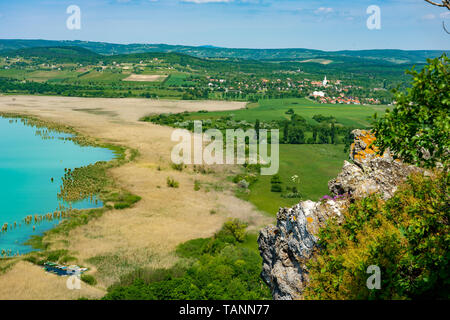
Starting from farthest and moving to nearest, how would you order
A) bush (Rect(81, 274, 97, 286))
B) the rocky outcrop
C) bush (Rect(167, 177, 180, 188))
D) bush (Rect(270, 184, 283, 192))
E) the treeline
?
1. the treeline
2. bush (Rect(270, 184, 283, 192))
3. bush (Rect(167, 177, 180, 188))
4. bush (Rect(81, 274, 97, 286))
5. the rocky outcrop

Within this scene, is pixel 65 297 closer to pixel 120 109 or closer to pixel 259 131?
pixel 259 131

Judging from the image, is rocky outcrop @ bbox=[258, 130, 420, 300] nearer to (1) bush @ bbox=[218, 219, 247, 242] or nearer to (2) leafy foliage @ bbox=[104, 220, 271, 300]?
(2) leafy foliage @ bbox=[104, 220, 271, 300]

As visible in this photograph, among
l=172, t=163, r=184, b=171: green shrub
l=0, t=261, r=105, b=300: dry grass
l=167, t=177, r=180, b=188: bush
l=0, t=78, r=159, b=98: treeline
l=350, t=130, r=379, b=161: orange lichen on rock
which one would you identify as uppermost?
l=0, t=78, r=159, b=98: treeline

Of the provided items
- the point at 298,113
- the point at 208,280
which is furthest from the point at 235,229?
the point at 298,113

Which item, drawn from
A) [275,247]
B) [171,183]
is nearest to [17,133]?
[171,183]

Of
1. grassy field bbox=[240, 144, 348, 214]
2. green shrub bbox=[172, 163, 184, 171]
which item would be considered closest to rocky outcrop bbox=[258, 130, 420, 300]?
grassy field bbox=[240, 144, 348, 214]
